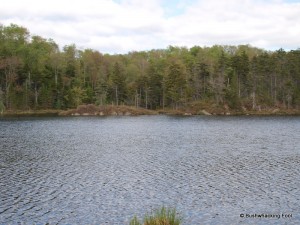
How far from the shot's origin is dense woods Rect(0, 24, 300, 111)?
149 m

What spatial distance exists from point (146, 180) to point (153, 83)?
406 feet

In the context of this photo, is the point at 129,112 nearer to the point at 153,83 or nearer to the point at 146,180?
the point at 153,83

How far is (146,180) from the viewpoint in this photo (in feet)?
123

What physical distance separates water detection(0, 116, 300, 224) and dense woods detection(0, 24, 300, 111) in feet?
277

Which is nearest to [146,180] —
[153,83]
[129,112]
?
[129,112]

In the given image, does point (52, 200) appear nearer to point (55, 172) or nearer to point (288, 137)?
point (55, 172)

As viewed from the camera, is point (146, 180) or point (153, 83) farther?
point (153, 83)

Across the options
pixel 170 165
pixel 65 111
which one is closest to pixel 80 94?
pixel 65 111

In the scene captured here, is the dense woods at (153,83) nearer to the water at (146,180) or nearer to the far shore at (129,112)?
the far shore at (129,112)

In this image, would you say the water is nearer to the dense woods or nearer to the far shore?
the far shore

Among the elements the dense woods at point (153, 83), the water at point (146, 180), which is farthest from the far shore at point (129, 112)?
the water at point (146, 180)

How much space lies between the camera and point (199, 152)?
54.8m

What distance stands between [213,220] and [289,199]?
336 inches

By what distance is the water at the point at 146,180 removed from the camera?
27.0 metres
